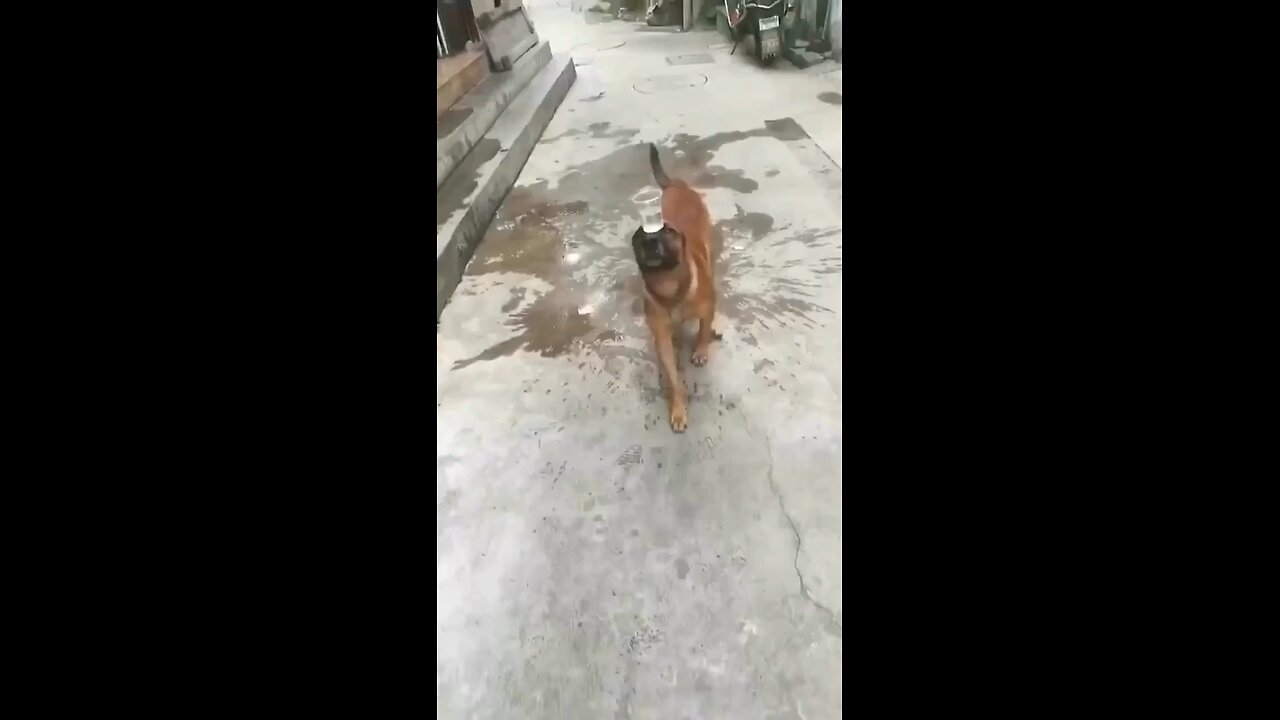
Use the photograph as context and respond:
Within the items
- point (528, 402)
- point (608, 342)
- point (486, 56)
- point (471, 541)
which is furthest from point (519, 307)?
point (486, 56)

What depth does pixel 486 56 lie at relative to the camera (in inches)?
230

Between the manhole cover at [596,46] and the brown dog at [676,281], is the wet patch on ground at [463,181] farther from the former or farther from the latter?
the manhole cover at [596,46]

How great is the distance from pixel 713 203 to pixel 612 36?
7.20 metres

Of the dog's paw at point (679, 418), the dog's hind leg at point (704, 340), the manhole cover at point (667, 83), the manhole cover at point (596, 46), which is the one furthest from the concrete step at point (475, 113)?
the manhole cover at point (596, 46)

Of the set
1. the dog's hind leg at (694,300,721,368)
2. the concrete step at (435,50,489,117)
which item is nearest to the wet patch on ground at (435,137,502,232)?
the concrete step at (435,50,489,117)

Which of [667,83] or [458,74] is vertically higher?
[458,74]

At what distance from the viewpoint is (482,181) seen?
396 cm

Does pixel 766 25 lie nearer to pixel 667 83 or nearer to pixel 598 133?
pixel 667 83

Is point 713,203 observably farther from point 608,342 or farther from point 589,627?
point 589,627

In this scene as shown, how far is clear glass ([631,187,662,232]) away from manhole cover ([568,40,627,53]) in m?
5.46

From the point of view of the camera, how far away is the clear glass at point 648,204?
3.70 m

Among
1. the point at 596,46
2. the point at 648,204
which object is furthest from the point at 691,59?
the point at 648,204

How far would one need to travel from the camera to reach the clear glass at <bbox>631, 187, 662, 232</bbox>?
370 cm

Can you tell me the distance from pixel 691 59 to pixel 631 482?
7274 mm
